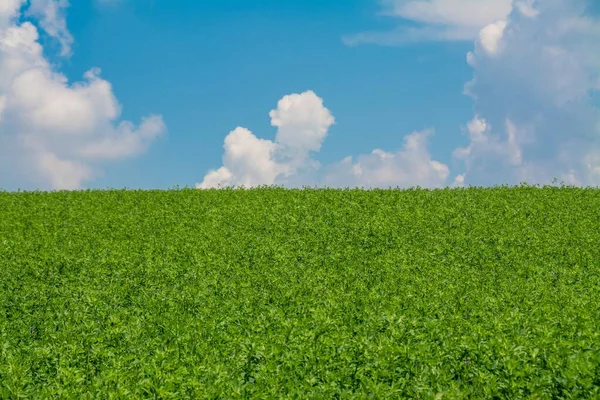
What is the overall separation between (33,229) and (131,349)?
1833 cm

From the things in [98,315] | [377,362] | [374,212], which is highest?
[374,212]

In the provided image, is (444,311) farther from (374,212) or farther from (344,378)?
(374,212)

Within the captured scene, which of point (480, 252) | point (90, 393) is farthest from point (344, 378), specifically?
point (480, 252)

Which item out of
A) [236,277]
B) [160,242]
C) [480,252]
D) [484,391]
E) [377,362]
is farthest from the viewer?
[160,242]

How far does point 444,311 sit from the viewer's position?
13883mm

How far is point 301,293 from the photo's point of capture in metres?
16.3

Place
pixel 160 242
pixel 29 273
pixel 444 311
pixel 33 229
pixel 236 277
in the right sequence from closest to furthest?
pixel 444 311
pixel 236 277
pixel 29 273
pixel 160 242
pixel 33 229

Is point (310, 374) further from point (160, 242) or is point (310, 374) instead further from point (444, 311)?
point (160, 242)

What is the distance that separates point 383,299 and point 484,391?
707 centimetres

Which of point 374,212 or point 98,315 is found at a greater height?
point 374,212

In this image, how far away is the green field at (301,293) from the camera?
346 inches

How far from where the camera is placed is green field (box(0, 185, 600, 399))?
880cm

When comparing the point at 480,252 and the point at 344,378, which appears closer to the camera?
the point at 344,378

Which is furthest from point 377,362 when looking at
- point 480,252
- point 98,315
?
point 480,252
